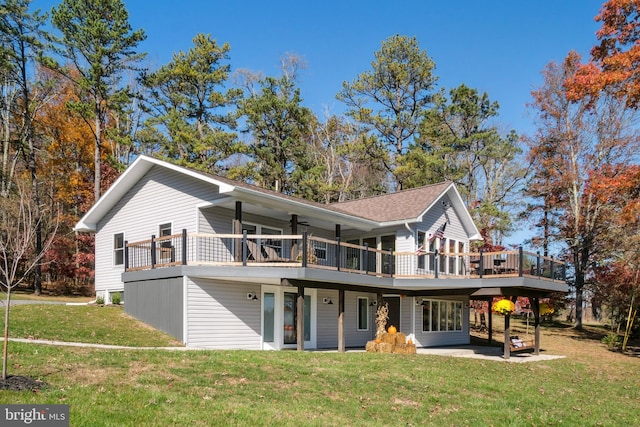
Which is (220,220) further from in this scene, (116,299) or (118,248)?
(116,299)

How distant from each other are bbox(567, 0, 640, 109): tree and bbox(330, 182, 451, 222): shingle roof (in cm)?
728

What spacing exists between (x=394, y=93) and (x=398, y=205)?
17145 mm

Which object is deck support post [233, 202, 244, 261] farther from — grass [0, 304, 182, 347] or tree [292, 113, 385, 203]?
tree [292, 113, 385, 203]

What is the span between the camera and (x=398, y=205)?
25.7 m

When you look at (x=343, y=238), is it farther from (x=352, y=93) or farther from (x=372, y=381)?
(x=352, y=93)

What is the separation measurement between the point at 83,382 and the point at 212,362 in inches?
132

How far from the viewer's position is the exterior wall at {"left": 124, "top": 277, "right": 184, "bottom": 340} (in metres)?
17.6

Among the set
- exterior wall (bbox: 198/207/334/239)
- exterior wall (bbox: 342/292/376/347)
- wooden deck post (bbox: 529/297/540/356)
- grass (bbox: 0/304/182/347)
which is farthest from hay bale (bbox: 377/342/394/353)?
wooden deck post (bbox: 529/297/540/356)

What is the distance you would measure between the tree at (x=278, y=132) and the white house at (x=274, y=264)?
1252 centimetres

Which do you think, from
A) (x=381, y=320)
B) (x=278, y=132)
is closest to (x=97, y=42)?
(x=278, y=132)

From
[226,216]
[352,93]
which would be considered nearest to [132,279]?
[226,216]

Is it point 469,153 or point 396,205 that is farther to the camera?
point 469,153

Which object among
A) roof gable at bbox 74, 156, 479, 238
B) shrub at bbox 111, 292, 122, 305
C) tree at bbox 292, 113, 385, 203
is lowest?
shrub at bbox 111, 292, 122, 305

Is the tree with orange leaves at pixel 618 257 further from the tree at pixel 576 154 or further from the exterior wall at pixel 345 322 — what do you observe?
the exterior wall at pixel 345 322
